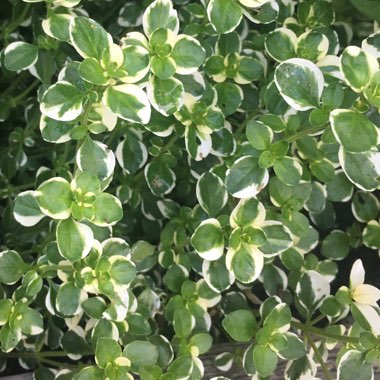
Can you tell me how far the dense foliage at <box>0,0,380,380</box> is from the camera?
0.80 meters

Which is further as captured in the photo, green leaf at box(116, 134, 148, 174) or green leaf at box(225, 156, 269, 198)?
green leaf at box(116, 134, 148, 174)

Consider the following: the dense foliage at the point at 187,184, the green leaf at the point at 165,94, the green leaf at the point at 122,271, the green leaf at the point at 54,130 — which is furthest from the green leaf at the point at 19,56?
the green leaf at the point at 122,271

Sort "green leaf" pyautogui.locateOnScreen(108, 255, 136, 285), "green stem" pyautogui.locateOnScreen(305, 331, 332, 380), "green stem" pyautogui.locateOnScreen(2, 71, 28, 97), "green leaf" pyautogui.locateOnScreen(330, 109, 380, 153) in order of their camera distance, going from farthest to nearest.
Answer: "green stem" pyautogui.locateOnScreen(2, 71, 28, 97) < "green stem" pyautogui.locateOnScreen(305, 331, 332, 380) < "green leaf" pyautogui.locateOnScreen(108, 255, 136, 285) < "green leaf" pyautogui.locateOnScreen(330, 109, 380, 153)

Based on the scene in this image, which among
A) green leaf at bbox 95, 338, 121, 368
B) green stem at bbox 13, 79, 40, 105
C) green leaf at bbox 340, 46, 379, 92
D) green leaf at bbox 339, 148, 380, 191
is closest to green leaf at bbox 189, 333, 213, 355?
green leaf at bbox 95, 338, 121, 368

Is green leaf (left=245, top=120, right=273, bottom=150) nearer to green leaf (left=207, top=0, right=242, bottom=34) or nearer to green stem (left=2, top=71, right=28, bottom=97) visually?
green leaf (left=207, top=0, right=242, bottom=34)

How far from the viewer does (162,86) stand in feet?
2.71

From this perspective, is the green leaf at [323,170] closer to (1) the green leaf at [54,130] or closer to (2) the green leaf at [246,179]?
(2) the green leaf at [246,179]

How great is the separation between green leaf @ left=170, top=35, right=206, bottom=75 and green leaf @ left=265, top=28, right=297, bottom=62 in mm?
172

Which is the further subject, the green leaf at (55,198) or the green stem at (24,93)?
the green stem at (24,93)

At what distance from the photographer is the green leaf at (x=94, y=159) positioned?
823 mm

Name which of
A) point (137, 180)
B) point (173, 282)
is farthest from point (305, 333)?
point (137, 180)

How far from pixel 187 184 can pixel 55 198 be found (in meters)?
0.40

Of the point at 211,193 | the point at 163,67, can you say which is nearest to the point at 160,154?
the point at 211,193

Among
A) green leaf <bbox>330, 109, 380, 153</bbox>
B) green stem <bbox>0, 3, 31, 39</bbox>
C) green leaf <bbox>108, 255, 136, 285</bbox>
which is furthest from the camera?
green stem <bbox>0, 3, 31, 39</bbox>
